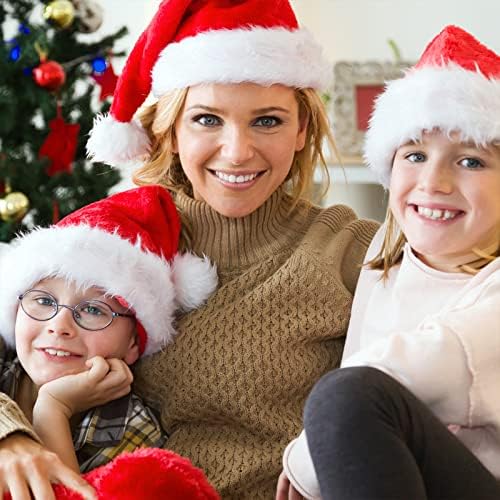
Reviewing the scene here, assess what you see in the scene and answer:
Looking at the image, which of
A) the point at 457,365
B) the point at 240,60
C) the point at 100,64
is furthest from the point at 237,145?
the point at 100,64

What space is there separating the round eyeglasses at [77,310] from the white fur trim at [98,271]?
0.09 feet

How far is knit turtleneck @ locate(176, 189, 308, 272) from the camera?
171 cm

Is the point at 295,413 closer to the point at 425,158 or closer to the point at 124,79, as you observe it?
the point at 425,158

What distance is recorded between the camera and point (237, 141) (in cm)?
161

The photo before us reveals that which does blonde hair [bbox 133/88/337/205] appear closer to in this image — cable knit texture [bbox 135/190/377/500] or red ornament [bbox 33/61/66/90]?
cable knit texture [bbox 135/190/377/500]

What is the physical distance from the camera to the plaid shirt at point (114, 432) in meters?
1.52

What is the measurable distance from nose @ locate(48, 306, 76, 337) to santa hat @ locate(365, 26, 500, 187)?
0.60 meters

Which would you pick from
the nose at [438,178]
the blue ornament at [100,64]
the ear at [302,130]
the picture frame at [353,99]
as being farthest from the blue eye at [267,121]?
the picture frame at [353,99]

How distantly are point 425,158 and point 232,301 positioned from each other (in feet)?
1.49

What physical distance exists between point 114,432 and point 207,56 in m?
0.69

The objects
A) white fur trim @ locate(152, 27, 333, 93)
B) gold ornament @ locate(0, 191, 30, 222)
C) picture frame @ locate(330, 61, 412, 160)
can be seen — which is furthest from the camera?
picture frame @ locate(330, 61, 412, 160)

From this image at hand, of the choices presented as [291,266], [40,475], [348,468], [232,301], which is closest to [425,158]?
[291,266]

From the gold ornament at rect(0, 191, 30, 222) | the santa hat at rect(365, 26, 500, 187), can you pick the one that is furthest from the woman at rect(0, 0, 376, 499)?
the gold ornament at rect(0, 191, 30, 222)

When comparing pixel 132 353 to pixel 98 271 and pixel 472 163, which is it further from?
pixel 472 163
